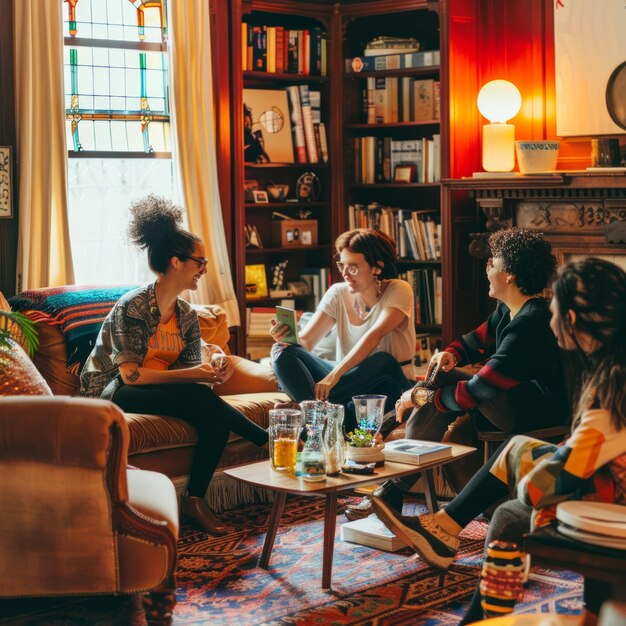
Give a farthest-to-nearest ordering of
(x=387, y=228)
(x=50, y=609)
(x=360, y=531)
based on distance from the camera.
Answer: (x=387, y=228), (x=360, y=531), (x=50, y=609)

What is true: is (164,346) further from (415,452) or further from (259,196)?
(259,196)

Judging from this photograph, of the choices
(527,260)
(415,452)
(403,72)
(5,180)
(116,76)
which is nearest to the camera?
(415,452)

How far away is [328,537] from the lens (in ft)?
9.92

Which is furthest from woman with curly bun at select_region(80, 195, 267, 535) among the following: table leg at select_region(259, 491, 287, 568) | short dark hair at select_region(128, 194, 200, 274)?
table leg at select_region(259, 491, 287, 568)

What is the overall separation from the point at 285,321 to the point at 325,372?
288 mm

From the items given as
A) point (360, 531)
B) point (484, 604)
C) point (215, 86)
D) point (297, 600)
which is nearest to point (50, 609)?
point (297, 600)

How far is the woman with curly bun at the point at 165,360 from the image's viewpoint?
368 centimetres

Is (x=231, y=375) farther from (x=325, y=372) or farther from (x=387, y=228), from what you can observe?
(x=387, y=228)

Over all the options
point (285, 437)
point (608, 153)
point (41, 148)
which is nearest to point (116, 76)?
point (41, 148)

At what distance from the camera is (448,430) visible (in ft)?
12.1

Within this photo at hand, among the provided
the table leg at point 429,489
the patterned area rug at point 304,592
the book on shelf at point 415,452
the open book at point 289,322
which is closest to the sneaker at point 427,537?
the patterned area rug at point 304,592

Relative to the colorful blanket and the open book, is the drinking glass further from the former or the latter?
the colorful blanket

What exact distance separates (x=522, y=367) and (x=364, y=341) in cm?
88

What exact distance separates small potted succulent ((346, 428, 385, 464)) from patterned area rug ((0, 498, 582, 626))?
38 centimetres
